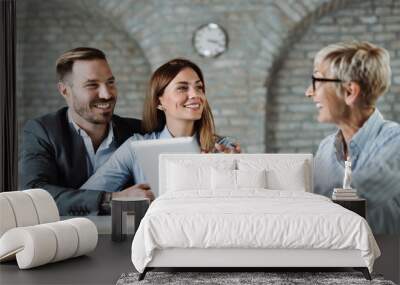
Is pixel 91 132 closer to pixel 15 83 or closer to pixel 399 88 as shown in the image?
pixel 15 83

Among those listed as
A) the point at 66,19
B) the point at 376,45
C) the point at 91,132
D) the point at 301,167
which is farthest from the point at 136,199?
the point at 376,45

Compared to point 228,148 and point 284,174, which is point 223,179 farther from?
point 228,148

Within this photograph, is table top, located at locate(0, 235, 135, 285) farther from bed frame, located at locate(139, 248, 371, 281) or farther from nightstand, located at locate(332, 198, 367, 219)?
nightstand, located at locate(332, 198, 367, 219)

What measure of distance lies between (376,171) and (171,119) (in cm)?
222

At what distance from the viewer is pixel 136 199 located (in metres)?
6.73

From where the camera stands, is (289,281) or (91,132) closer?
(289,281)

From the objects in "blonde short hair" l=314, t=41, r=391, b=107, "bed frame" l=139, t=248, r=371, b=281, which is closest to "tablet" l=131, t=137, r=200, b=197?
"blonde short hair" l=314, t=41, r=391, b=107

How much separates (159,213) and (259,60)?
2.98 m

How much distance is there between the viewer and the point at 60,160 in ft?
24.5

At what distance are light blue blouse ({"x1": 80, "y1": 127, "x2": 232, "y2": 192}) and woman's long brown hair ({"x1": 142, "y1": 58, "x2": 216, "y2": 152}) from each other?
11 cm

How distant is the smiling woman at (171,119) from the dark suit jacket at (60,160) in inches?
5.3

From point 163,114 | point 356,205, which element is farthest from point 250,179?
point 163,114

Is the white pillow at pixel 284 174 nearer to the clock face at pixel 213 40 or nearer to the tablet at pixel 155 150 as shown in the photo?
the tablet at pixel 155 150

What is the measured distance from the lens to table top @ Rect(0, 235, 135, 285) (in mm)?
4852
